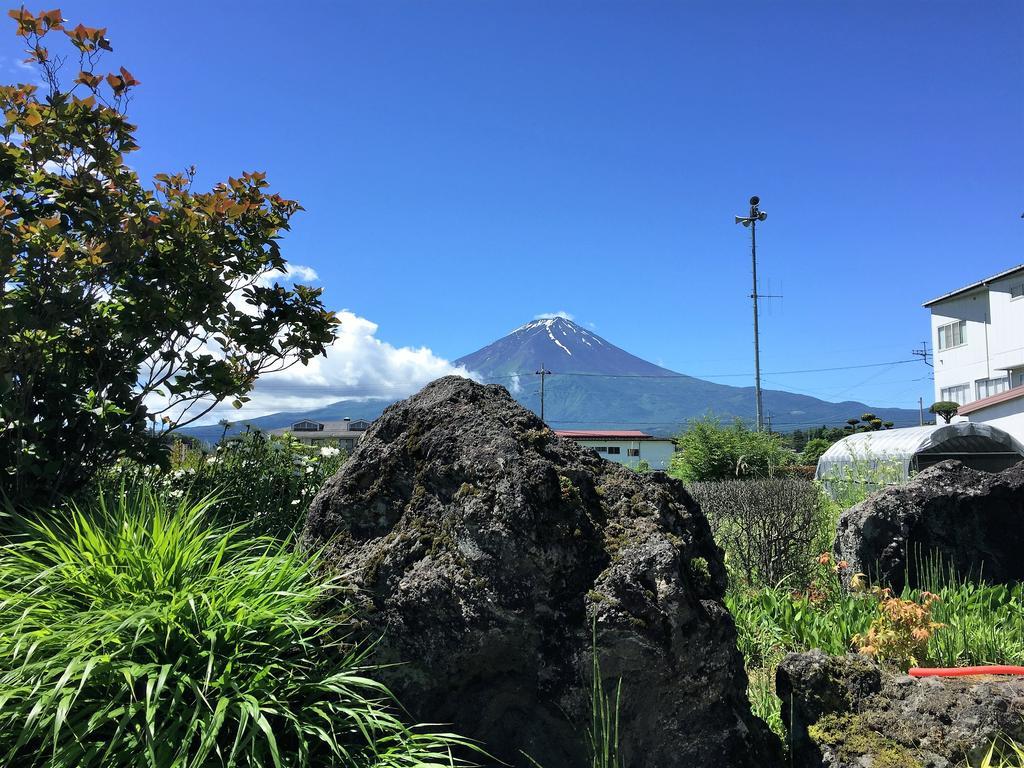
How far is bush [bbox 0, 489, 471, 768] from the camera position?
7.63 ft

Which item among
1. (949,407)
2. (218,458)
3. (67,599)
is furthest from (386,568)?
(949,407)

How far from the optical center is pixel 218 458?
23.6ft

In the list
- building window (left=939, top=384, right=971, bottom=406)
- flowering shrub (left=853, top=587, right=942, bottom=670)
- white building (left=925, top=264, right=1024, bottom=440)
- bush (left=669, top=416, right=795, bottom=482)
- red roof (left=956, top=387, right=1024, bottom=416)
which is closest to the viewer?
flowering shrub (left=853, top=587, right=942, bottom=670)

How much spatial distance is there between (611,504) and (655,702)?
2.70 ft

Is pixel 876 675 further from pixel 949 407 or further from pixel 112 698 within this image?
pixel 949 407

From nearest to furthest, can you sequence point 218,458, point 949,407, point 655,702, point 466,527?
point 655,702 < point 466,527 < point 218,458 < point 949,407

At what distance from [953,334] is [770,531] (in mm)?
43201

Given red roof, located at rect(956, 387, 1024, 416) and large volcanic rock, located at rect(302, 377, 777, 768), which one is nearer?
large volcanic rock, located at rect(302, 377, 777, 768)

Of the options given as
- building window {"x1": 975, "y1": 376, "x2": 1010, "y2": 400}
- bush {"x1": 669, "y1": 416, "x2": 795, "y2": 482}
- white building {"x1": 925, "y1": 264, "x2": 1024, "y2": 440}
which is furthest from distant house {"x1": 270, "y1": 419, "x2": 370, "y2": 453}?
building window {"x1": 975, "y1": 376, "x2": 1010, "y2": 400}

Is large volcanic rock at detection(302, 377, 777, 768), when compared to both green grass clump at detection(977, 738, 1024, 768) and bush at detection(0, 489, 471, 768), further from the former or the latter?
green grass clump at detection(977, 738, 1024, 768)

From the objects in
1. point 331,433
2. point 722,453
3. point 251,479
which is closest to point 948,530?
point 251,479

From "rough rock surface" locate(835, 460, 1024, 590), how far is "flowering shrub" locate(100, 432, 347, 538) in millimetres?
5012

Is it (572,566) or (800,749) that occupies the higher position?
(572,566)

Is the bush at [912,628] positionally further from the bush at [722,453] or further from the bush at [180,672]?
the bush at [722,453]
